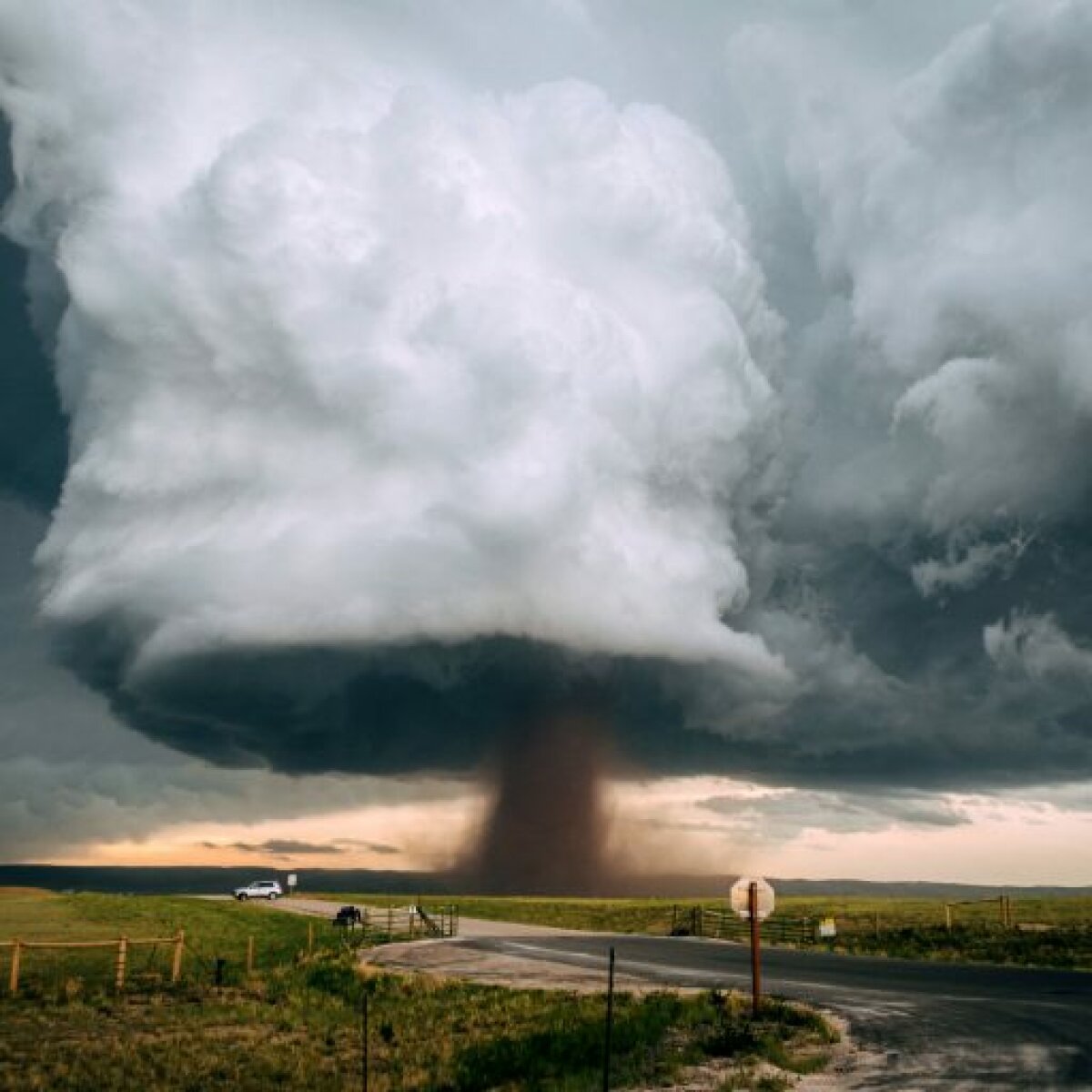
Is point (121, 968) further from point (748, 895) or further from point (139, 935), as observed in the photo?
point (139, 935)

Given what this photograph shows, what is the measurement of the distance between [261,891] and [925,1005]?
301 feet

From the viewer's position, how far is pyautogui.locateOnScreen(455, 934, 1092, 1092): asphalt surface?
17719mm

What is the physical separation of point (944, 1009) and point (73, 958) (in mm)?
34957

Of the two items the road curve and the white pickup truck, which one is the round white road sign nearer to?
the road curve

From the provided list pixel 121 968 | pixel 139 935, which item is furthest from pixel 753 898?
pixel 139 935

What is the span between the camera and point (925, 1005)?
87.8 feet

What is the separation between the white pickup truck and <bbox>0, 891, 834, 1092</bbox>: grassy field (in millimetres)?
70158

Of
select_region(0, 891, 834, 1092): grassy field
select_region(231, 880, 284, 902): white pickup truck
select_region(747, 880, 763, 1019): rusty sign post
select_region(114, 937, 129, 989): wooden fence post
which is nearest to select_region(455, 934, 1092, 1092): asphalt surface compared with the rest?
select_region(0, 891, 834, 1092): grassy field

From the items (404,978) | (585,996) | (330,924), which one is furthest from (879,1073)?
(330,924)

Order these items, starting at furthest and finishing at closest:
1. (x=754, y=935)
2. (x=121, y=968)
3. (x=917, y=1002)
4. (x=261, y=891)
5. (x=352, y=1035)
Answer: (x=261, y=891) → (x=121, y=968) → (x=917, y=1002) → (x=754, y=935) → (x=352, y=1035)

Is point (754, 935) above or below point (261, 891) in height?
above

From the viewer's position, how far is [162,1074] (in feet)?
67.4

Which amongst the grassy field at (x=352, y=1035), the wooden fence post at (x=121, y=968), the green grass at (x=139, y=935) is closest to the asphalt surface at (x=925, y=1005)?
the grassy field at (x=352, y=1035)

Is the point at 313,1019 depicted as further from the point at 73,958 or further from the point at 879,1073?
the point at 73,958
